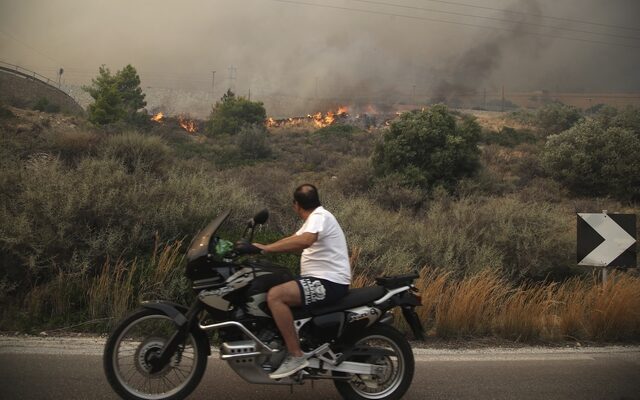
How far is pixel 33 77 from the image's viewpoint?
6188cm

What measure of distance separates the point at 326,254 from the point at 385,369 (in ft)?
3.59

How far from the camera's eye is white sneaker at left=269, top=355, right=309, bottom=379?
4023 millimetres

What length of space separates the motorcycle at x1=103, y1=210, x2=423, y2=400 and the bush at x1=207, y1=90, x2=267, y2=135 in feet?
192

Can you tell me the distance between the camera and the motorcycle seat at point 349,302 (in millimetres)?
4168

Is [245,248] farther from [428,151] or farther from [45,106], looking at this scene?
[45,106]

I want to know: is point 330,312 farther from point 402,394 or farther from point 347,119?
point 347,119

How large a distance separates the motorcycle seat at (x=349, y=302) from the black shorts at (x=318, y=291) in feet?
0.11

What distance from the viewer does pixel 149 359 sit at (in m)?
4.14

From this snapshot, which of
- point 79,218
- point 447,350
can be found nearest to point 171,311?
point 447,350

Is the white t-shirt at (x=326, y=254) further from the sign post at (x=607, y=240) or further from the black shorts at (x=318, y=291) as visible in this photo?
the sign post at (x=607, y=240)

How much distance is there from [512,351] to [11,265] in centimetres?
648

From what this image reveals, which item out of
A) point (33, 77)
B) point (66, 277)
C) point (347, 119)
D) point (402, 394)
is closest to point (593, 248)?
point (402, 394)

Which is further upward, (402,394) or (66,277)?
(66,277)

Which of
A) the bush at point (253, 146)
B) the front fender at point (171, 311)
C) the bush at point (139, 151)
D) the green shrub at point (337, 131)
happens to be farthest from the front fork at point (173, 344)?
the green shrub at point (337, 131)
